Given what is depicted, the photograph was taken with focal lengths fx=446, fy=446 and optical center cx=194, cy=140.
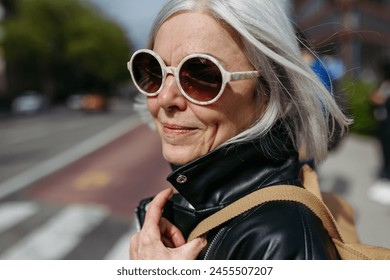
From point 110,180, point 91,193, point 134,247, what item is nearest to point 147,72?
→ point 134,247

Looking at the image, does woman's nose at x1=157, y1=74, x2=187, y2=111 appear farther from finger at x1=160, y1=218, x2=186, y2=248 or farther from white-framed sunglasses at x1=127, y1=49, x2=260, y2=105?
finger at x1=160, y1=218, x2=186, y2=248

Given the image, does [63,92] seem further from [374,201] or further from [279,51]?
[279,51]

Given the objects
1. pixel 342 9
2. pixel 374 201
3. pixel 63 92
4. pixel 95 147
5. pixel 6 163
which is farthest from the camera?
pixel 63 92

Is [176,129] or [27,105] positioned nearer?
[176,129]

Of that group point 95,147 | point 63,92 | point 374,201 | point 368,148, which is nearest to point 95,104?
point 63,92

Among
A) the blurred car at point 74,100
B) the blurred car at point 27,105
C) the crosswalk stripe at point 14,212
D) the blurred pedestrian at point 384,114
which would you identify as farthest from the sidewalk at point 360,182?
the blurred car at point 74,100

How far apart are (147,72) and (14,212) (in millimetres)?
5003

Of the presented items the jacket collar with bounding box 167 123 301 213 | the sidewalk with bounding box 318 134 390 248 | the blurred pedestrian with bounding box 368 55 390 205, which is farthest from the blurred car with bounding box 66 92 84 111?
the jacket collar with bounding box 167 123 301 213

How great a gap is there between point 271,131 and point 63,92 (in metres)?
46.2

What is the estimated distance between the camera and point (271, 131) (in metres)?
1.20

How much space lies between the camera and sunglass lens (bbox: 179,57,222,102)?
1.11 metres

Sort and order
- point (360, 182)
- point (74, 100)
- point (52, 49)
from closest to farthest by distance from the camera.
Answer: point (360, 182) → point (74, 100) → point (52, 49)

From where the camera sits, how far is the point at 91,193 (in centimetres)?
653

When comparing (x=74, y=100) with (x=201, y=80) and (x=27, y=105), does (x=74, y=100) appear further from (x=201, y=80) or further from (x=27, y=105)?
(x=201, y=80)
